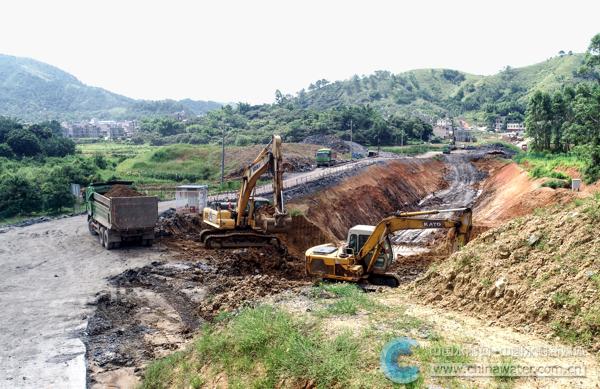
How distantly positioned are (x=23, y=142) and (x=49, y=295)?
45.6 m

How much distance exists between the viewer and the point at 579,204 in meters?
15.6

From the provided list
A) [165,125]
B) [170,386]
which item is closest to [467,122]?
[165,125]

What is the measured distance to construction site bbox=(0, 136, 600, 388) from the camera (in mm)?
12148

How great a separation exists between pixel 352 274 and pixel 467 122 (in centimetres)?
16337

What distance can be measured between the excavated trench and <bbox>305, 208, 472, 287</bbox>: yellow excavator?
1.75 meters

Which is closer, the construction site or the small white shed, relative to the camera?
the construction site

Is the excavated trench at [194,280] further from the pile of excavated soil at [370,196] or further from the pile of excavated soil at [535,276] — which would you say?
the pile of excavated soil at [535,276]

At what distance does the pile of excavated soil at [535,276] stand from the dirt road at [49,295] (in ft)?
32.9

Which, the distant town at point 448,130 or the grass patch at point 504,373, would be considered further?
the distant town at point 448,130

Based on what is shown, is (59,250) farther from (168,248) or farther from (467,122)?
(467,122)

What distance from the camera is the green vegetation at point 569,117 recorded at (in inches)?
2021

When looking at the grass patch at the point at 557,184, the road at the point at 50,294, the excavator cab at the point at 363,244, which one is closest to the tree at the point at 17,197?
the road at the point at 50,294

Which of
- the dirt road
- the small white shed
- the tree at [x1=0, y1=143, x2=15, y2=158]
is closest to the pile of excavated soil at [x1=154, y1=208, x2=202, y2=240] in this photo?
the small white shed

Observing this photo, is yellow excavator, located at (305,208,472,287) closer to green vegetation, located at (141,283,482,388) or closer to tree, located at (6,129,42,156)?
green vegetation, located at (141,283,482,388)
